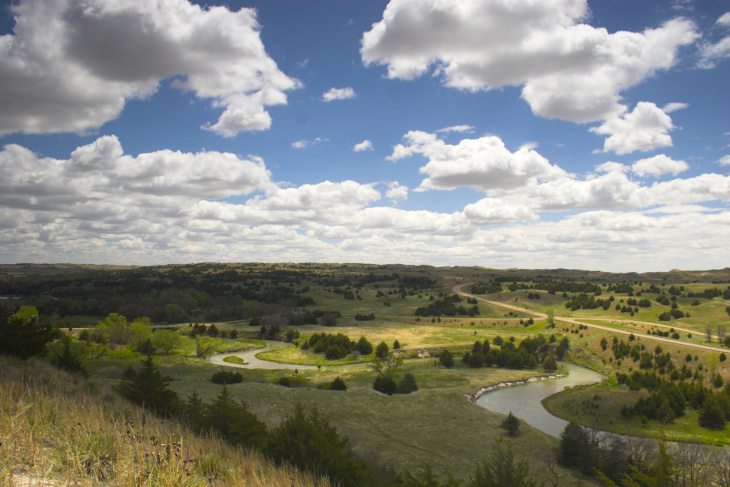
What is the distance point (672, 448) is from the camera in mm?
30422

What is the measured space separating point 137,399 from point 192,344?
50.4 m

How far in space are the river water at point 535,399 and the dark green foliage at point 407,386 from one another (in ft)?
22.8

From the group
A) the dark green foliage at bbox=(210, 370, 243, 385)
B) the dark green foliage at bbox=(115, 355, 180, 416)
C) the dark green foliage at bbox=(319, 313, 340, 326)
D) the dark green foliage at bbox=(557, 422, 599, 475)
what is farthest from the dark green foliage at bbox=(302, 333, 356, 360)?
the dark green foliage at bbox=(115, 355, 180, 416)

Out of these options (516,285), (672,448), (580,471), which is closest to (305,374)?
(580,471)

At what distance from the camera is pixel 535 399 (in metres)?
44.0

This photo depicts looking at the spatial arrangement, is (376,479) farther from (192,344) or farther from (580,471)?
(192,344)

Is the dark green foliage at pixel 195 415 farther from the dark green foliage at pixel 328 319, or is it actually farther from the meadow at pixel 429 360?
the dark green foliage at pixel 328 319

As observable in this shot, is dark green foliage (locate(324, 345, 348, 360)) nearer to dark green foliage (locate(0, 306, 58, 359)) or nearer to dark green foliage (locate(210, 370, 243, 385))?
dark green foliage (locate(210, 370, 243, 385))

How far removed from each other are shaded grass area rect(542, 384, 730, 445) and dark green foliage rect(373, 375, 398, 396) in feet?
53.0

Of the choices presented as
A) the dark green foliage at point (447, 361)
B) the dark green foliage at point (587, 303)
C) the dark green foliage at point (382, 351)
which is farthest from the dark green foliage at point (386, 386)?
the dark green foliage at point (587, 303)

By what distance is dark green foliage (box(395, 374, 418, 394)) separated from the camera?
40969mm

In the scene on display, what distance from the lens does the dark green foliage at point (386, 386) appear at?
40938 mm

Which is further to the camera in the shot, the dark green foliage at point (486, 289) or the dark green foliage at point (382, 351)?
the dark green foliage at point (486, 289)

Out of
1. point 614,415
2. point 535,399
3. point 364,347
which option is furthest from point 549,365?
point 364,347
